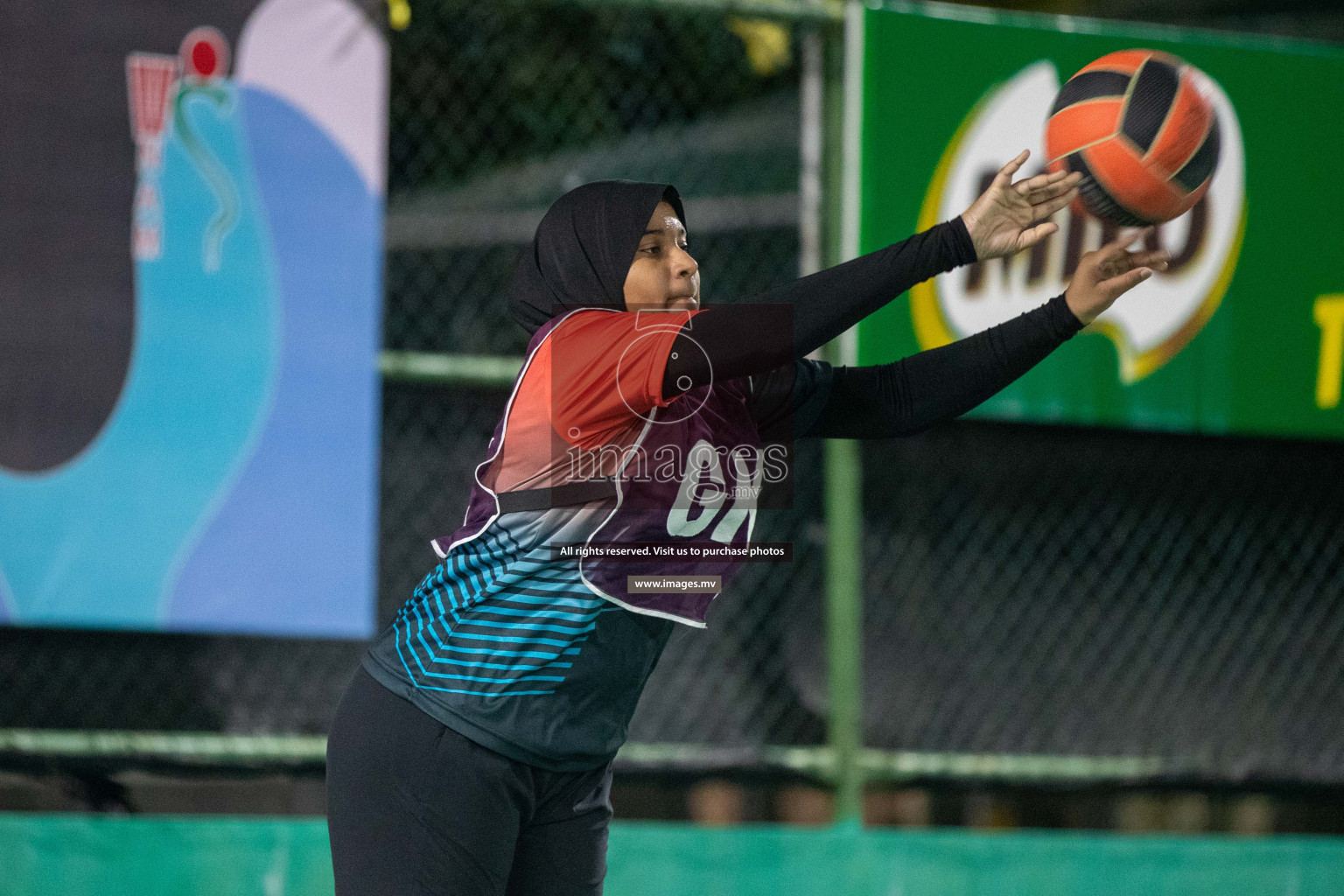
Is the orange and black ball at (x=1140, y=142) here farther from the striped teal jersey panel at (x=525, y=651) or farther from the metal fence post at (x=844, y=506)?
the metal fence post at (x=844, y=506)

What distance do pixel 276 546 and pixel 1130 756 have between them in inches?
114

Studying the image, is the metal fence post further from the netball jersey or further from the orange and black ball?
the netball jersey

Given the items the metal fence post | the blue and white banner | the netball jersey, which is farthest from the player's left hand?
the blue and white banner

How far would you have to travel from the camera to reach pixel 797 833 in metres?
4.17

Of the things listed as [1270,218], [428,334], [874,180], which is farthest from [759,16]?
[1270,218]

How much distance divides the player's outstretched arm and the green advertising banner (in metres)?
1.88

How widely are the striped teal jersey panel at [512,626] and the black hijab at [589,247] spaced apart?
43 centimetres

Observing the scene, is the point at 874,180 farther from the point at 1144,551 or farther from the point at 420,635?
the point at 420,635

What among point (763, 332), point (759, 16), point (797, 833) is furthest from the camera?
point (759, 16)

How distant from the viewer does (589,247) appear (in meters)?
2.27

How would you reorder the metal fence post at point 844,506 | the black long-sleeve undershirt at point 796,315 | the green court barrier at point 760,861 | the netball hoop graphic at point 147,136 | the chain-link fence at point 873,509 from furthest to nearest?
the chain-link fence at point 873,509, the metal fence post at point 844,506, the netball hoop graphic at point 147,136, the green court barrier at point 760,861, the black long-sleeve undershirt at point 796,315

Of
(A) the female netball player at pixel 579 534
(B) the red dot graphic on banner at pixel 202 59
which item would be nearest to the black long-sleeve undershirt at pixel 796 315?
(A) the female netball player at pixel 579 534

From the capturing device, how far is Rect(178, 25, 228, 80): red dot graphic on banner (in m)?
3.91

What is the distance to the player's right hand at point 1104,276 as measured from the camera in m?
2.22
